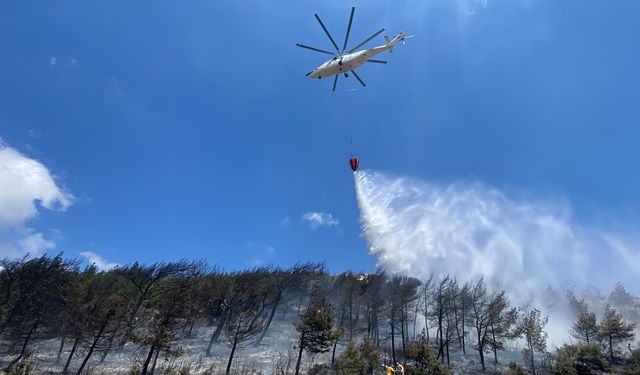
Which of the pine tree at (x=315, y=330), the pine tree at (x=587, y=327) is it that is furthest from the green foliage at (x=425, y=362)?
the pine tree at (x=587, y=327)

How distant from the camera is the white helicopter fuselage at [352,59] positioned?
2798 cm

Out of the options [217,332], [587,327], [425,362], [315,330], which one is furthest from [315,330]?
[587,327]

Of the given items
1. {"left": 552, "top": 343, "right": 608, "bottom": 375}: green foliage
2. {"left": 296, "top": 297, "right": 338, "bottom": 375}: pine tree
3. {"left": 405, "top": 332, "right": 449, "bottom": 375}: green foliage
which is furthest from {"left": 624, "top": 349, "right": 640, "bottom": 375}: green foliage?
{"left": 296, "top": 297, "right": 338, "bottom": 375}: pine tree

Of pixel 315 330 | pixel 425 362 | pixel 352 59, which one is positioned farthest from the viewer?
pixel 315 330

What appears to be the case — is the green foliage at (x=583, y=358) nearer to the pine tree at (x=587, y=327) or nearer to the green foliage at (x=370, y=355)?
the pine tree at (x=587, y=327)

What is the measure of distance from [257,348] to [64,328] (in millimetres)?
24969

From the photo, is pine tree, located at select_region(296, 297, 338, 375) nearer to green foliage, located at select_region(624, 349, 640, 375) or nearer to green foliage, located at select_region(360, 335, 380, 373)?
green foliage, located at select_region(360, 335, 380, 373)

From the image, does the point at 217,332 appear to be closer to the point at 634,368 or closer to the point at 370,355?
the point at 370,355

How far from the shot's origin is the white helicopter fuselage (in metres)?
28.0

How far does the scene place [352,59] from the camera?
92.3 feet

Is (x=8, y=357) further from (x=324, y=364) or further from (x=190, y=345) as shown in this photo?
(x=324, y=364)

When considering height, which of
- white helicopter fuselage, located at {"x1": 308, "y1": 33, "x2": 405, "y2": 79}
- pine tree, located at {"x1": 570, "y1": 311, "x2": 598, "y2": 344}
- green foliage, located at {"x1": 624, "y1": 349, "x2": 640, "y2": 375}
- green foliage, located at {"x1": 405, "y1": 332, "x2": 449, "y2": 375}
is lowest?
green foliage, located at {"x1": 405, "y1": 332, "x2": 449, "y2": 375}

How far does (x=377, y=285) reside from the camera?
71.4 metres

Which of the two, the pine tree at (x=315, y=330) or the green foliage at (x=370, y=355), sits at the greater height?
the pine tree at (x=315, y=330)
